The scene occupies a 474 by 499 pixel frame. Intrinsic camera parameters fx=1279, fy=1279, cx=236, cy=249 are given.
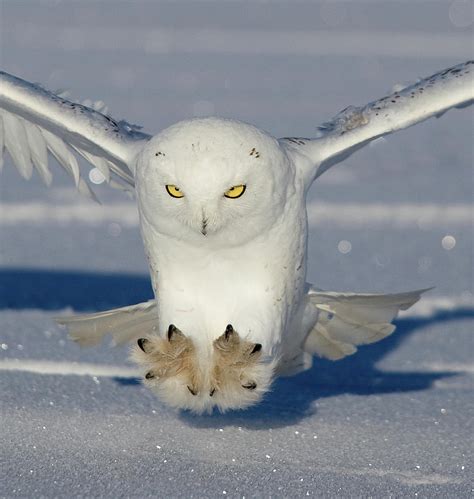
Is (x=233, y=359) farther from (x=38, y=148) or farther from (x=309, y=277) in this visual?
(x=309, y=277)

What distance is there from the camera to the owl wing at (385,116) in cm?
316

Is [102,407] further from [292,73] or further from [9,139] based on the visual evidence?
[292,73]

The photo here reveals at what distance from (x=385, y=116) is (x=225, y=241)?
62 cm

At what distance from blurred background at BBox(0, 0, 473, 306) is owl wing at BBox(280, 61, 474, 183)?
103 centimetres

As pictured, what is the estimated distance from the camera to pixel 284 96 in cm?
709

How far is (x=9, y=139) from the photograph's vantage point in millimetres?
3850

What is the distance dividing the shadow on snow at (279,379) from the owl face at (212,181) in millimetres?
539

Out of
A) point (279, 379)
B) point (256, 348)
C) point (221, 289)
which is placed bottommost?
point (279, 379)

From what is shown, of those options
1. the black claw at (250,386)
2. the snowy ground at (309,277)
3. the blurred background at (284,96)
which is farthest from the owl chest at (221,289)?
the blurred background at (284,96)

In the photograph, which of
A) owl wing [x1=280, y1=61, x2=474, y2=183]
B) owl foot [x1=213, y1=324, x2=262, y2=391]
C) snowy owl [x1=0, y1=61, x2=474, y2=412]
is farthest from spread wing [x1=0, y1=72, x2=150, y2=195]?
owl foot [x1=213, y1=324, x2=262, y2=391]

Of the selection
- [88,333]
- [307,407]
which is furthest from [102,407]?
[307,407]

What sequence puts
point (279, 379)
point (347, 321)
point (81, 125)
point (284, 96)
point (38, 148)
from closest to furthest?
1. point (81, 125)
2. point (347, 321)
3. point (279, 379)
4. point (38, 148)
5. point (284, 96)

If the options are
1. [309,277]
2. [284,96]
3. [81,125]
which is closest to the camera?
[81,125]

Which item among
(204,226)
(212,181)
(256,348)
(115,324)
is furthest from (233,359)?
(115,324)
